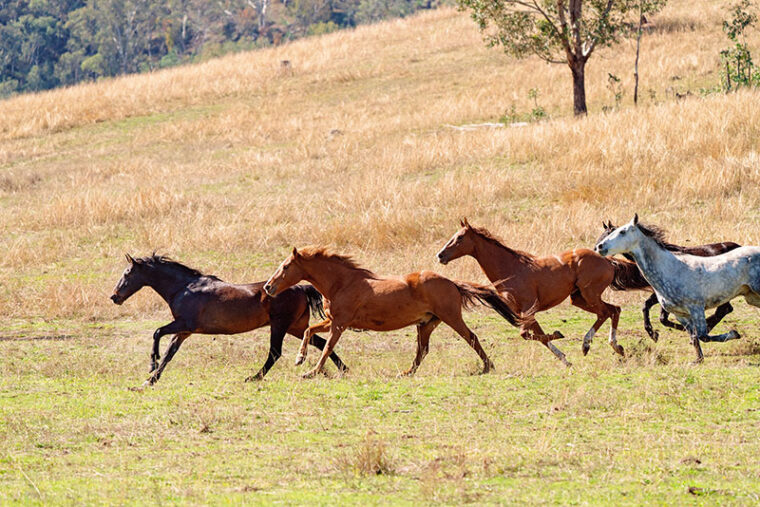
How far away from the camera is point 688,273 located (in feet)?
37.6

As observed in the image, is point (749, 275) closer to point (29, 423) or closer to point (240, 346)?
point (240, 346)

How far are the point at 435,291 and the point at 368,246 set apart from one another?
726 cm

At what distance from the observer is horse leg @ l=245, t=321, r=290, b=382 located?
11258mm

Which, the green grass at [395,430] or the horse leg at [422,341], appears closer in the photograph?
the green grass at [395,430]

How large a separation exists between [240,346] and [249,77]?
27506 millimetres

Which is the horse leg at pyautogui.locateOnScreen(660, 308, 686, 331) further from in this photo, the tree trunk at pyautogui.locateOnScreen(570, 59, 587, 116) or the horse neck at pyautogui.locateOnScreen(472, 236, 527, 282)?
the tree trunk at pyautogui.locateOnScreen(570, 59, 587, 116)

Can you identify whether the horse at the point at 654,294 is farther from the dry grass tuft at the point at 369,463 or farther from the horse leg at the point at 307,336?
the dry grass tuft at the point at 369,463

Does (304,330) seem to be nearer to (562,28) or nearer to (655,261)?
(655,261)

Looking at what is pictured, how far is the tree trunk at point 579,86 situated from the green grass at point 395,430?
1560cm

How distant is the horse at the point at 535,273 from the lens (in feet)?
40.2

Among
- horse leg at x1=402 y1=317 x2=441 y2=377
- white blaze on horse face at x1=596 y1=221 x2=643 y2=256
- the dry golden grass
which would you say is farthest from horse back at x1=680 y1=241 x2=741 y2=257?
A: horse leg at x1=402 y1=317 x2=441 y2=377

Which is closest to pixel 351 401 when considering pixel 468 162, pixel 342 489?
pixel 342 489

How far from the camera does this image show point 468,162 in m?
23.9

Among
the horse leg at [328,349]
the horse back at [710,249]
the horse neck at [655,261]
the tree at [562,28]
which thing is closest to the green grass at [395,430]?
the horse leg at [328,349]
